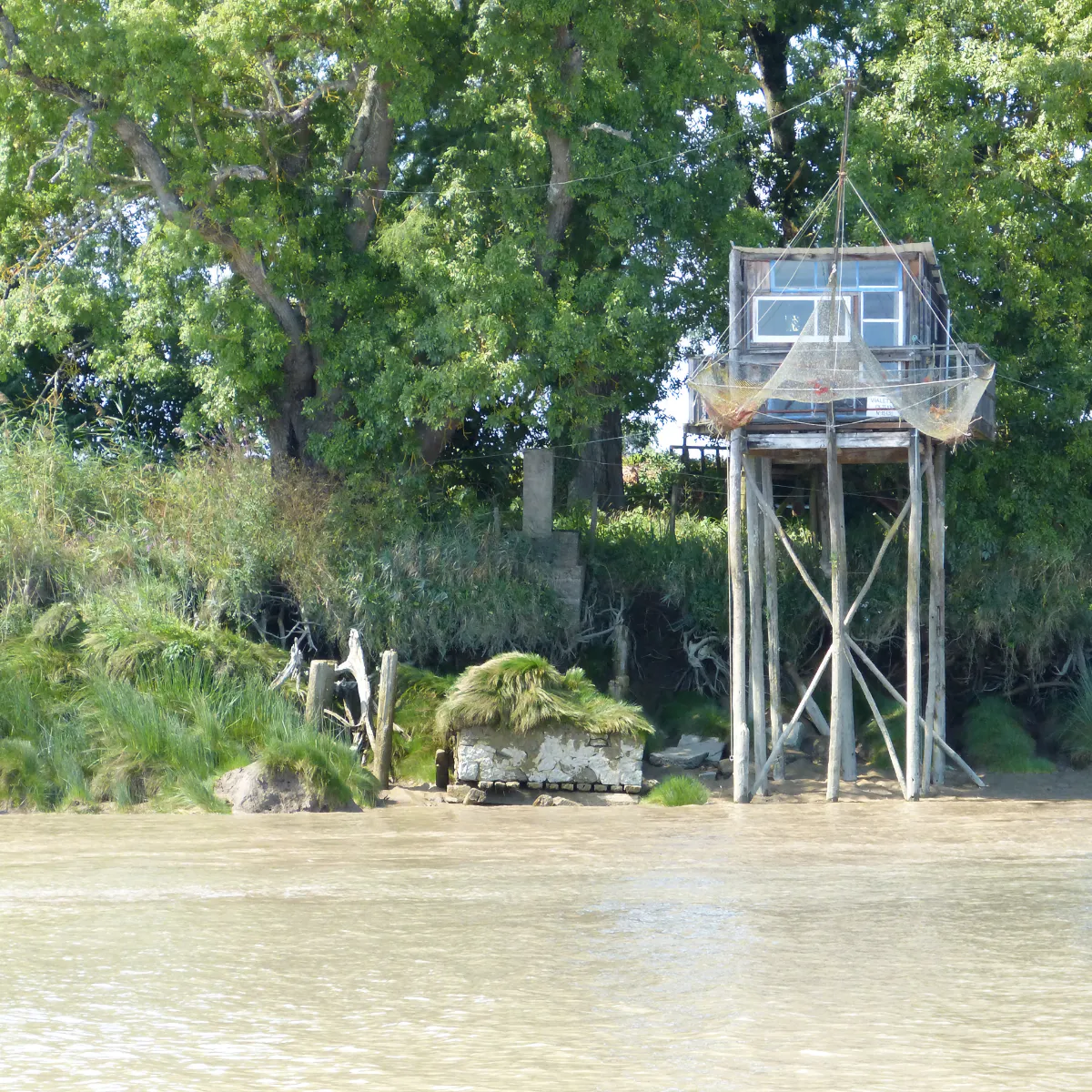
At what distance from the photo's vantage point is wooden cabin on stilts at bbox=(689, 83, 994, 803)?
1703 cm

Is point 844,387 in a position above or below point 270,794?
above

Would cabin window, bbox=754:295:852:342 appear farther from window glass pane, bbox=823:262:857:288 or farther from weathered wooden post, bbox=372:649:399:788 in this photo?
weathered wooden post, bbox=372:649:399:788

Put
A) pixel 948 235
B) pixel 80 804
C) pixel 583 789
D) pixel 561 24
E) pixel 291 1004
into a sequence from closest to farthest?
pixel 291 1004 → pixel 80 804 → pixel 583 789 → pixel 561 24 → pixel 948 235

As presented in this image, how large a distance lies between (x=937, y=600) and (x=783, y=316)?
4.14 meters

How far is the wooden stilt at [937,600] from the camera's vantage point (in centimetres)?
1905

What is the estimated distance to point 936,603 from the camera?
1930 cm

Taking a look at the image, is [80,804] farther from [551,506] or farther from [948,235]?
[948,235]

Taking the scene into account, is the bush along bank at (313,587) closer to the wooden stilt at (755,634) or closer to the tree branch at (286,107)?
the wooden stilt at (755,634)

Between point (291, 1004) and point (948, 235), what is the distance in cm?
1671

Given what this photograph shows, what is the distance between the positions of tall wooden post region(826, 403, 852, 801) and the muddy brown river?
142 inches

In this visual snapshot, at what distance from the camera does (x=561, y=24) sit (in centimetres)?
1969

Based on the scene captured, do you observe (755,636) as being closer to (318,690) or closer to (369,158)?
(318,690)

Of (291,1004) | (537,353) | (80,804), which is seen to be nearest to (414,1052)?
(291,1004)

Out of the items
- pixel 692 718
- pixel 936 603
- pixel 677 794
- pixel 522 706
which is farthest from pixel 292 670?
pixel 936 603
